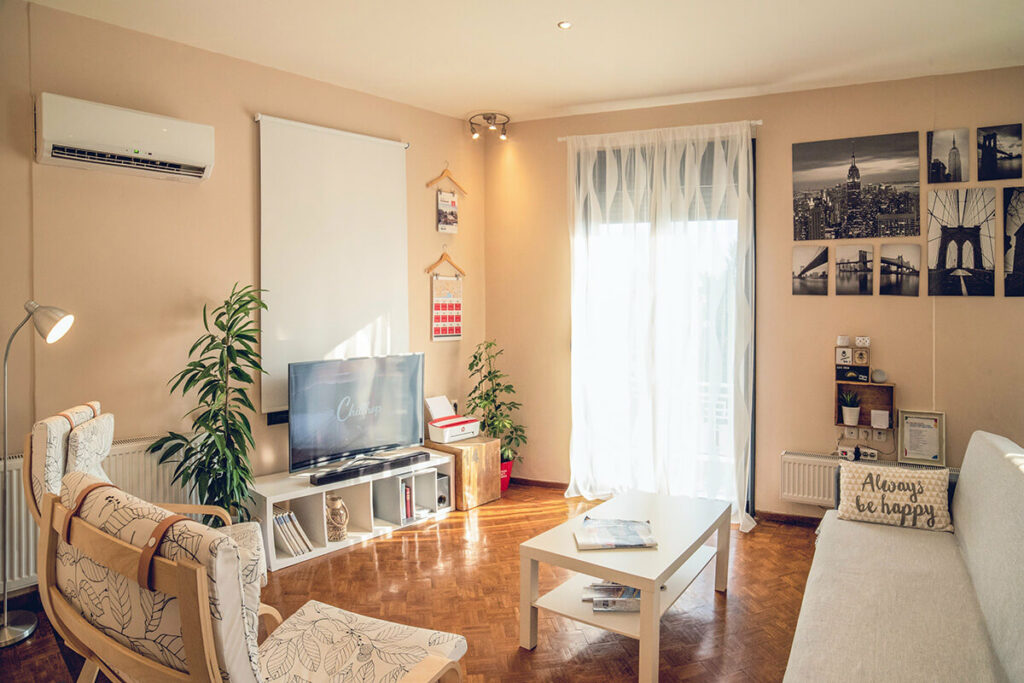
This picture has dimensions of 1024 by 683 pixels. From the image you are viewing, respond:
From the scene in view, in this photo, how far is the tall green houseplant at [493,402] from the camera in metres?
5.14

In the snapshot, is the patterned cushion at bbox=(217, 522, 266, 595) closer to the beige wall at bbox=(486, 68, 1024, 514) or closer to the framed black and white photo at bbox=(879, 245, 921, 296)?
the beige wall at bbox=(486, 68, 1024, 514)

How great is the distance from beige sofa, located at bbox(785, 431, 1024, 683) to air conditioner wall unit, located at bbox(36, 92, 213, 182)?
3503 mm

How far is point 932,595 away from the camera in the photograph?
244 cm

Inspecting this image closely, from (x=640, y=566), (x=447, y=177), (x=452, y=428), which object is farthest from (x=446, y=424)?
(x=640, y=566)

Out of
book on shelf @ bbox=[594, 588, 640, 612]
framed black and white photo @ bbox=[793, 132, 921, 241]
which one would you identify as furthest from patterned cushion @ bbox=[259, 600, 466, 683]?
framed black and white photo @ bbox=[793, 132, 921, 241]

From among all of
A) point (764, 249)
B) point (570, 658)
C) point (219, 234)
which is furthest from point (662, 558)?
point (219, 234)

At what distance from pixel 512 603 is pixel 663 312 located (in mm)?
2309

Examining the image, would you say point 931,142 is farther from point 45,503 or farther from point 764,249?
point 45,503

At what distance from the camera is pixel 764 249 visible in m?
4.50

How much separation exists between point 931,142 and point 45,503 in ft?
15.3

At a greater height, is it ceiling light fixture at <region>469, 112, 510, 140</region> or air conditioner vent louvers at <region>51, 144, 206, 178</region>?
ceiling light fixture at <region>469, 112, 510, 140</region>

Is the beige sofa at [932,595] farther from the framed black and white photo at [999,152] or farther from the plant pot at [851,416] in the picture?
the framed black and white photo at [999,152]

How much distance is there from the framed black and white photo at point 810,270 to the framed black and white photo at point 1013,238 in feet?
3.12

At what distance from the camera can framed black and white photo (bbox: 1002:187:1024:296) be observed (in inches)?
153
